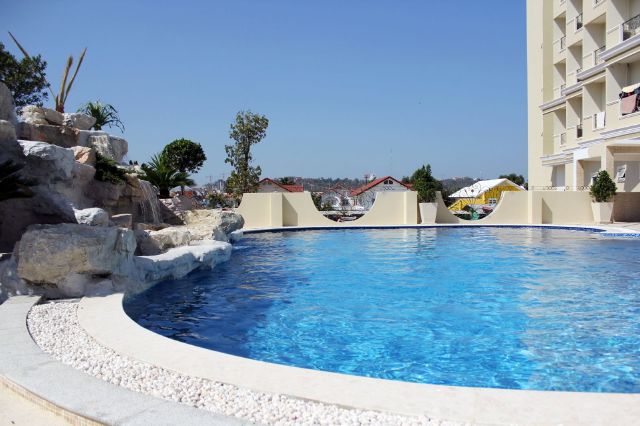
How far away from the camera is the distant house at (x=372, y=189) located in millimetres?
56406

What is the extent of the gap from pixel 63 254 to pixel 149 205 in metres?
7.16

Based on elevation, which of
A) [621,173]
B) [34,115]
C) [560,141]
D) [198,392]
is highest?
[560,141]

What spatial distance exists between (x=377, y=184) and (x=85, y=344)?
197 feet

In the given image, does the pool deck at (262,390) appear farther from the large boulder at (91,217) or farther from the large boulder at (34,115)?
the large boulder at (34,115)

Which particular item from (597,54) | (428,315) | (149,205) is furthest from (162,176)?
(597,54)

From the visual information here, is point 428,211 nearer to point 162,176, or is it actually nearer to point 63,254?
point 162,176

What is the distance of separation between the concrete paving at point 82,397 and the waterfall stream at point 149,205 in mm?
8957

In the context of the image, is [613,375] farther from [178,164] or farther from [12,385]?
[178,164]

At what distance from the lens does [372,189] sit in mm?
64125

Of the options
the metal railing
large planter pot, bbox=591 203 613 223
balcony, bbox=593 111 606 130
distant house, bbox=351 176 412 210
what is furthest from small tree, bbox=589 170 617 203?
distant house, bbox=351 176 412 210

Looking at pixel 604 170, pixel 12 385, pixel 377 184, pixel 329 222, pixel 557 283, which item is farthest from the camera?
pixel 377 184

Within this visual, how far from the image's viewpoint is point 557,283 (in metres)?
9.16

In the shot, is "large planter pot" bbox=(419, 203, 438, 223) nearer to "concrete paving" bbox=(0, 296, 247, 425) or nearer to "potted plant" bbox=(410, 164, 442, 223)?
"potted plant" bbox=(410, 164, 442, 223)

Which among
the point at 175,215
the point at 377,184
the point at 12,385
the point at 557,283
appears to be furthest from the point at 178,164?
the point at 12,385
